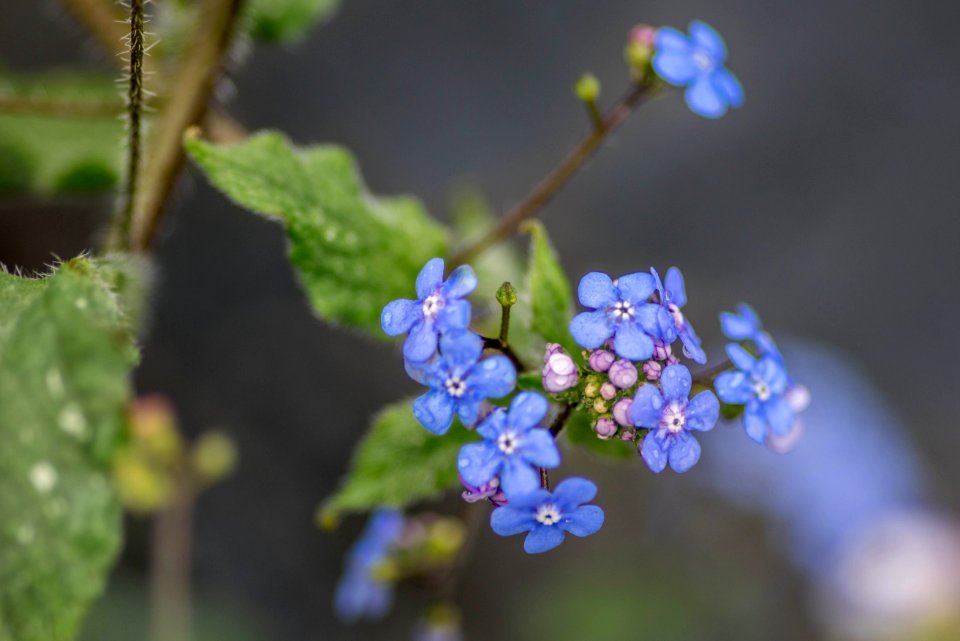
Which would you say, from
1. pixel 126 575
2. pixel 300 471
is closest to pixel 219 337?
pixel 300 471

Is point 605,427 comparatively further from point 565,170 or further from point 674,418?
point 565,170

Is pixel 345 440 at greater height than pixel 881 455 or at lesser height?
lesser

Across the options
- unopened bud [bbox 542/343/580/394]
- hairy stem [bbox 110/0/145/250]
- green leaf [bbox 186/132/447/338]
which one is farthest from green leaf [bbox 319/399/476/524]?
hairy stem [bbox 110/0/145/250]

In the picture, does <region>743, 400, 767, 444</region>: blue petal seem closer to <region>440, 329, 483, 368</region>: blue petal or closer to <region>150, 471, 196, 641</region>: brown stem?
<region>440, 329, 483, 368</region>: blue petal

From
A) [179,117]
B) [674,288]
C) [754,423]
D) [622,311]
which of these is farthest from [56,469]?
[179,117]

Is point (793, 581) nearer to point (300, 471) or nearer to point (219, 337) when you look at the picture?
point (300, 471)

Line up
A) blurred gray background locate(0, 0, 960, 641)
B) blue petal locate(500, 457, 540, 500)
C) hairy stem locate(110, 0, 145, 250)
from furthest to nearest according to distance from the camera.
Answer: blurred gray background locate(0, 0, 960, 641) → hairy stem locate(110, 0, 145, 250) → blue petal locate(500, 457, 540, 500)
